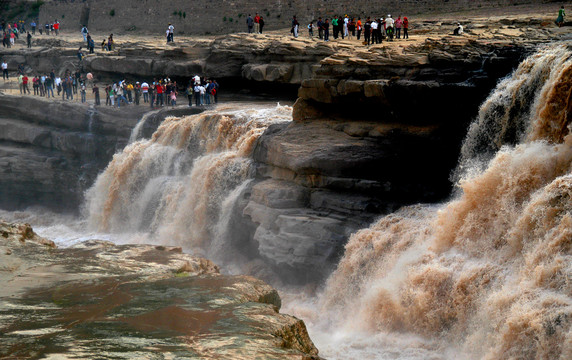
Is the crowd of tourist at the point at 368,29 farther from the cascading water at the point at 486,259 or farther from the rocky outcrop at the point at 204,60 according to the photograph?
the cascading water at the point at 486,259

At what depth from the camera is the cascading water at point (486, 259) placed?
430 inches

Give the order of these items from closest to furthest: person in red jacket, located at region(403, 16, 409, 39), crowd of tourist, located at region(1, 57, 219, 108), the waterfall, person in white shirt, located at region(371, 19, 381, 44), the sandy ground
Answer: the sandy ground < the waterfall < person in white shirt, located at region(371, 19, 381, 44) < person in red jacket, located at region(403, 16, 409, 39) < crowd of tourist, located at region(1, 57, 219, 108)

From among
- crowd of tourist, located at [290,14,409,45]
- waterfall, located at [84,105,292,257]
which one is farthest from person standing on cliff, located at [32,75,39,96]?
crowd of tourist, located at [290,14,409,45]

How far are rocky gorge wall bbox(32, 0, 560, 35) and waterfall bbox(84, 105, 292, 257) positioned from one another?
10.4 metres

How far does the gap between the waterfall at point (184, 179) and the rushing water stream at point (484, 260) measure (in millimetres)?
4543

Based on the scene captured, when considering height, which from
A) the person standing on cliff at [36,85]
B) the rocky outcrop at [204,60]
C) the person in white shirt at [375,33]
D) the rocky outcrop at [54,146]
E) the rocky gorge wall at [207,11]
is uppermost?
the rocky gorge wall at [207,11]

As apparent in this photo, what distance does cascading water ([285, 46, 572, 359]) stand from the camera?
10.9 metres

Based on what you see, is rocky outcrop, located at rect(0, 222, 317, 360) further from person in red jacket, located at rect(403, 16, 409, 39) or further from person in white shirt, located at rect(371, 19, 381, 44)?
person in red jacket, located at rect(403, 16, 409, 39)

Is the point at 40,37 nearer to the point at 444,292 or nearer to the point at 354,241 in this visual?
the point at 354,241

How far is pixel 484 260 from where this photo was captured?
1269 centimetres

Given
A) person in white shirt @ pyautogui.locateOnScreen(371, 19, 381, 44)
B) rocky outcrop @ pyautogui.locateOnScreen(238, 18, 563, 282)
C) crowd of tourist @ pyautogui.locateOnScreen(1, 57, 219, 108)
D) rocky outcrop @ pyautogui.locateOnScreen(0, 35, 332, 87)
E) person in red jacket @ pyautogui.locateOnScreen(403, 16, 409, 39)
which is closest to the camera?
rocky outcrop @ pyautogui.locateOnScreen(238, 18, 563, 282)

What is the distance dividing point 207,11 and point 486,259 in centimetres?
2910

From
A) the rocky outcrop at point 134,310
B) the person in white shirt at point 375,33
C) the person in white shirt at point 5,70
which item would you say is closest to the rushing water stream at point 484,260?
the rocky outcrop at point 134,310

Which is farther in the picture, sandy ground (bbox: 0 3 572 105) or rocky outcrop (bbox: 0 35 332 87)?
rocky outcrop (bbox: 0 35 332 87)
